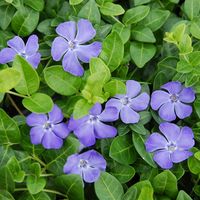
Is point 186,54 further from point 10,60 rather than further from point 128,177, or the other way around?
point 10,60

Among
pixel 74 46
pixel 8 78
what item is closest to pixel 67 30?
pixel 74 46

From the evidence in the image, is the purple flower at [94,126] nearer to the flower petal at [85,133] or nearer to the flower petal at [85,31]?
the flower petal at [85,133]

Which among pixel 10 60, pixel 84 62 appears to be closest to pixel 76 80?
pixel 84 62

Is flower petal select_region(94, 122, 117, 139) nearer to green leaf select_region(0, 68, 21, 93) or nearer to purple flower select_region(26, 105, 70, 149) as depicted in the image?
purple flower select_region(26, 105, 70, 149)

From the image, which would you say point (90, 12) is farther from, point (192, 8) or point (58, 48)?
point (192, 8)

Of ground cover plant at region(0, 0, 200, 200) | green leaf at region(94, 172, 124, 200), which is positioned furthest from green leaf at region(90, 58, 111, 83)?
green leaf at region(94, 172, 124, 200)

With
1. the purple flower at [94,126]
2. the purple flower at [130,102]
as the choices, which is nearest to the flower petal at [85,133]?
the purple flower at [94,126]
